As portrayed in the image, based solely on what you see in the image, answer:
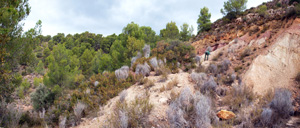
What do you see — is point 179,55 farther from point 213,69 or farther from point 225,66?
point 225,66

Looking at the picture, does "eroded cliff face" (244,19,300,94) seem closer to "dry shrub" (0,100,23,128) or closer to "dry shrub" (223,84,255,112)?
"dry shrub" (223,84,255,112)

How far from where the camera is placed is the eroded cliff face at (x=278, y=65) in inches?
256

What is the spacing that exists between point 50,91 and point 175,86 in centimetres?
1228

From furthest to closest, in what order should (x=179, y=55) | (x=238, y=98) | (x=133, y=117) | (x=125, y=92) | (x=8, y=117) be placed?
1. (x=179, y=55)
2. (x=8, y=117)
3. (x=125, y=92)
4. (x=238, y=98)
5. (x=133, y=117)

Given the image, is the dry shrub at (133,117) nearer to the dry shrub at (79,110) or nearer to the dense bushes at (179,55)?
the dry shrub at (79,110)

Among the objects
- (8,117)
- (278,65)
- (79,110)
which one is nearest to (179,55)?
(278,65)

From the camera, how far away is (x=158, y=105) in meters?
4.55

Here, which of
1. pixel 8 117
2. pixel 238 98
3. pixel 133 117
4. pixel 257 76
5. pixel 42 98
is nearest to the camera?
pixel 133 117

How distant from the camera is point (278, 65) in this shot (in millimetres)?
7184

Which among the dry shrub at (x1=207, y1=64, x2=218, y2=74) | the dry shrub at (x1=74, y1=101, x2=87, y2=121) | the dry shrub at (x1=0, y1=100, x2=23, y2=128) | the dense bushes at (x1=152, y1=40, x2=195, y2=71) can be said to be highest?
the dense bushes at (x1=152, y1=40, x2=195, y2=71)

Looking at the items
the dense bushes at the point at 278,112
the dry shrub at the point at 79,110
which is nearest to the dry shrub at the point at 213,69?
the dense bushes at the point at 278,112

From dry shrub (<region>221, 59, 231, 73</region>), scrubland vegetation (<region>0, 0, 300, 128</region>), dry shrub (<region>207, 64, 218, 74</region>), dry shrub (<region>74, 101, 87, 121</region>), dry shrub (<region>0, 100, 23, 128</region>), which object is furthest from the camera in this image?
dry shrub (<region>221, 59, 231, 73</region>)

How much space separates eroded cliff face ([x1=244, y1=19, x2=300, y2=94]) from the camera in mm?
6504

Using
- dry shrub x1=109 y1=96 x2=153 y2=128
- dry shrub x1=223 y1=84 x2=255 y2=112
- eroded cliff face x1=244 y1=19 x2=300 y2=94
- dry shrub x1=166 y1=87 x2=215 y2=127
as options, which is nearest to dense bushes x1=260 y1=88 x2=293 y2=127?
dry shrub x1=223 y1=84 x2=255 y2=112
